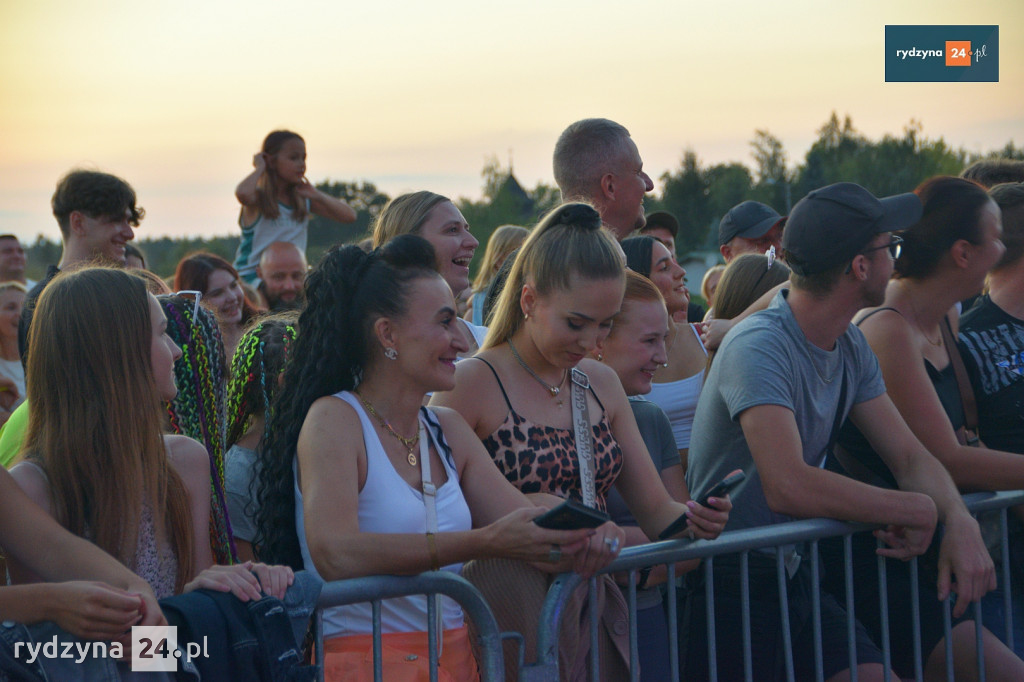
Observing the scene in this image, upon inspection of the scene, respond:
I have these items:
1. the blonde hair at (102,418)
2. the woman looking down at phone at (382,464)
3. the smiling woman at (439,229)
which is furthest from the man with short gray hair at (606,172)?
the blonde hair at (102,418)

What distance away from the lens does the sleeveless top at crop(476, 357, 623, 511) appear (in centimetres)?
303

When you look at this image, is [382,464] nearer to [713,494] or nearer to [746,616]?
[713,494]

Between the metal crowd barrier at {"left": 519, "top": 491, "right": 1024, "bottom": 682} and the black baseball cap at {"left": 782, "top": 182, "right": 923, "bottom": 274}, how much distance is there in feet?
2.87

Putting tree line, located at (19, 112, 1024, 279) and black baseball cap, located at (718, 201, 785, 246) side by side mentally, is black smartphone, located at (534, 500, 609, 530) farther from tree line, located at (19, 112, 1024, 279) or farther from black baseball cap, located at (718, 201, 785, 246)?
tree line, located at (19, 112, 1024, 279)

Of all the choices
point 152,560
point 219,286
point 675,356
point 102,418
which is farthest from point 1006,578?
point 219,286

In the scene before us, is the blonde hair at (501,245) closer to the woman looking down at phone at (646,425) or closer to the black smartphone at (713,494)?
the woman looking down at phone at (646,425)

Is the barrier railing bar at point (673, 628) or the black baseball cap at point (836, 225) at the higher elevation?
the black baseball cap at point (836, 225)

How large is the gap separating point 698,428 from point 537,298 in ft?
2.46

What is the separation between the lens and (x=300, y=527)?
2.69 meters

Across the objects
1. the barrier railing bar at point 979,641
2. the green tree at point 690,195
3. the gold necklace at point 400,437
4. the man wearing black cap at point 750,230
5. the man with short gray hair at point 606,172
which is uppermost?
the green tree at point 690,195

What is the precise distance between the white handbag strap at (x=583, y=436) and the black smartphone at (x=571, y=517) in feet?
1.63

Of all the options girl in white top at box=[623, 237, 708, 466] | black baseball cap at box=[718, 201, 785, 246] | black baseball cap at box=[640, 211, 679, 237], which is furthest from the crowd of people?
black baseball cap at box=[640, 211, 679, 237]

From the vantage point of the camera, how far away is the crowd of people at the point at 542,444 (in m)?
2.46

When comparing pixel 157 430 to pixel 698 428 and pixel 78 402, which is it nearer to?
pixel 78 402
